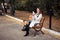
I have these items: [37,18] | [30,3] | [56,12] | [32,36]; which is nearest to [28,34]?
[32,36]

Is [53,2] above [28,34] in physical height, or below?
above

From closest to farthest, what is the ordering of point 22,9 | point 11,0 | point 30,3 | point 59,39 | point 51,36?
point 59,39, point 51,36, point 11,0, point 30,3, point 22,9

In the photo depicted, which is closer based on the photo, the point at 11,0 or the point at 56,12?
the point at 56,12

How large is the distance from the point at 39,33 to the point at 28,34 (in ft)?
2.08

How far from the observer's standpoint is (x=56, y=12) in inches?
477

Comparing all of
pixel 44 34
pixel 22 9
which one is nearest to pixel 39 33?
pixel 44 34

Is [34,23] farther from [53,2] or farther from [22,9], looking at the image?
[22,9]

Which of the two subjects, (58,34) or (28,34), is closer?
(58,34)

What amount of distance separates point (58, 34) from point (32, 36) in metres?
1.33

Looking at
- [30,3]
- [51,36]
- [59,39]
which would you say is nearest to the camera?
[59,39]

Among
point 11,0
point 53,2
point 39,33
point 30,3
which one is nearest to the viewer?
point 39,33

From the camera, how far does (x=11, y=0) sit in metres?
18.6

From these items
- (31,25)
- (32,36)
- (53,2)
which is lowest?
(32,36)

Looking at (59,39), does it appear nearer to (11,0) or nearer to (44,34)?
(44,34)
